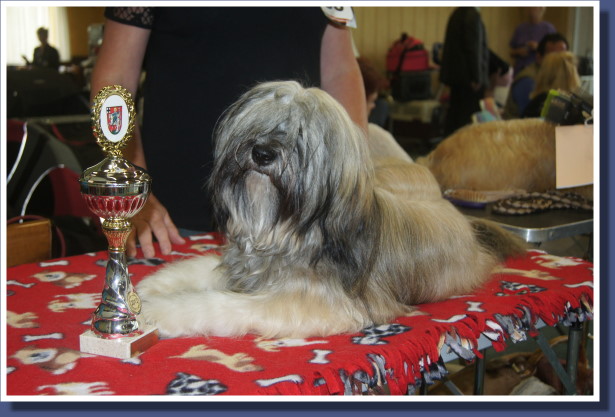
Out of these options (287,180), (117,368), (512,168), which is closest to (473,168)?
(512,168)

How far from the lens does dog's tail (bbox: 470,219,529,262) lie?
6.85ft

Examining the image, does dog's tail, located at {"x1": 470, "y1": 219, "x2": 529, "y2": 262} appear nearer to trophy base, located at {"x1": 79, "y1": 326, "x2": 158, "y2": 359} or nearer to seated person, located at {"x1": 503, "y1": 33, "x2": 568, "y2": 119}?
trophy base, located at {"x1": 79, "y1": 326, "x2": 158, "y2": 359}

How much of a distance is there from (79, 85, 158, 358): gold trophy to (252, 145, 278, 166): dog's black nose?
0.24 meters

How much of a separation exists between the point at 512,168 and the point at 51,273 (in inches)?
84.9

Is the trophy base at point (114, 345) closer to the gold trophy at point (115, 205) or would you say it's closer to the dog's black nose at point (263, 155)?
the gold trophy at point (115, 205)

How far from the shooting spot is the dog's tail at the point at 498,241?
209cm

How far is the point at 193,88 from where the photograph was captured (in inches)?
88.4

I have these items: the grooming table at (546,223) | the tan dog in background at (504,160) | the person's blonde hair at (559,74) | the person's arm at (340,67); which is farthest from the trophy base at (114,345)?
the person's blonde hair at (559,74)

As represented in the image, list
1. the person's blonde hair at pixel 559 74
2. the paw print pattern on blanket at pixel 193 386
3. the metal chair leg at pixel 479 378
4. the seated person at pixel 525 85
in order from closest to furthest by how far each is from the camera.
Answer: the paw print pattern on blanket at pixel 193 386 → the metal chair leg at pixel 479 378 → the person's blonde hair at pixel 559 74 → the seated person at pixel 525 85

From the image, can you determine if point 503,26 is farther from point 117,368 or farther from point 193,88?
point 117,368

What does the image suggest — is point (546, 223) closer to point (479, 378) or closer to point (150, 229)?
point (479, 378)

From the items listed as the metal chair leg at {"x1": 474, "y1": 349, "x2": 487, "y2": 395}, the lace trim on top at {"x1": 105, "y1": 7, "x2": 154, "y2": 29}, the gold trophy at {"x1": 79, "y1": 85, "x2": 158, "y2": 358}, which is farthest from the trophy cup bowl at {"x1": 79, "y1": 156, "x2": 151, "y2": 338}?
the metal chair leg at {"x1": 474, "y1": 349, "x2": 487, "y2": 395}

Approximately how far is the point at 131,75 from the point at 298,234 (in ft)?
3.20

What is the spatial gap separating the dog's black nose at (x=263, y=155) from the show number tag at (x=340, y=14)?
0.83 meters
